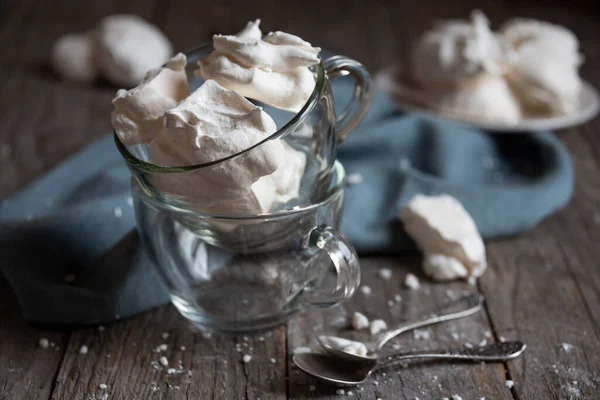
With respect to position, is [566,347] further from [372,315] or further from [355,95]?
[355,95]

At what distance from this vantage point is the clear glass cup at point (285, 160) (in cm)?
70

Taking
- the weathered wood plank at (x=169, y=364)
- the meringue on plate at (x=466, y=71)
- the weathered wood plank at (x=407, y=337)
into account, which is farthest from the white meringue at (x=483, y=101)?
the weathered wood plank at (x=169, y=364)

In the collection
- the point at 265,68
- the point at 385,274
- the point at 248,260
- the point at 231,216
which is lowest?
the point at 385,274

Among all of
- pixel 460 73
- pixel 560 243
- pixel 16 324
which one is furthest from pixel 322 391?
pixel 460 73

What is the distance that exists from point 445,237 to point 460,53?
47 centimetres

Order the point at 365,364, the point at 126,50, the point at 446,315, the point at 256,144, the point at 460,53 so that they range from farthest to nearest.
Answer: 1. the point at 126,50
2. the point at 460,53
3. the point at 446,315
4. the point at 365,364
5. the point at 256,144

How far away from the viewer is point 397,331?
2.87 feet

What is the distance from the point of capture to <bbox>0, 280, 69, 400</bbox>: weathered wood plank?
79 cm

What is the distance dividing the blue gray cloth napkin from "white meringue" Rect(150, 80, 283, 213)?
24 cm

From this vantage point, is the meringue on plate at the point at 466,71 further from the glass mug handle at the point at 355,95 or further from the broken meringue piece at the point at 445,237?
the glass mug handle at the point at 355,95

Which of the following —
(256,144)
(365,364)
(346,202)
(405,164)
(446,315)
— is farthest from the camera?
(405,164)

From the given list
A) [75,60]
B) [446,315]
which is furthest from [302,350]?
[75,60]

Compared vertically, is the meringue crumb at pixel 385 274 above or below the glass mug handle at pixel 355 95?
below

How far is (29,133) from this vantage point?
1.39 m
